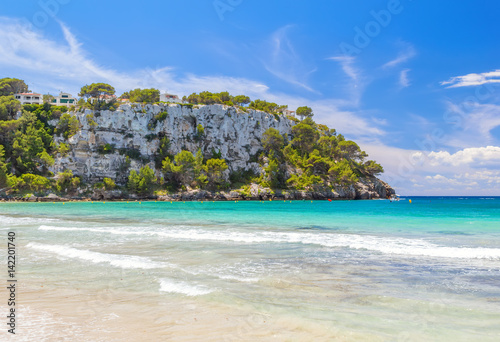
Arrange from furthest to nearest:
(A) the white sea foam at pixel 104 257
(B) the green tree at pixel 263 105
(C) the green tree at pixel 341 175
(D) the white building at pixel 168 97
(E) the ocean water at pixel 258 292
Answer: (B) the green tree at pixel 263 105 → (D) the white building at pixel 168 97 → (C) the green tree at pixel 341 175 → (A) the white sea foam at pixel 104 257 → (E) the ocean water at pixel 258 292

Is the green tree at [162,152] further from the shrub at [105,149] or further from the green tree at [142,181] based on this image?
the shrub at [105,149]

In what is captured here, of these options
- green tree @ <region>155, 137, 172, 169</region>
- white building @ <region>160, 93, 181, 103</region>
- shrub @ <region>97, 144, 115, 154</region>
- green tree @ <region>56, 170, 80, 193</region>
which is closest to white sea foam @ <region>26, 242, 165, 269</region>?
green tree @ <region>56, 170, 80, 193</region>

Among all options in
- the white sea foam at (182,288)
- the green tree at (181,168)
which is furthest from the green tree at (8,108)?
the white sea foam at (182,288)

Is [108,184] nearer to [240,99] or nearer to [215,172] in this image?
[215,172]

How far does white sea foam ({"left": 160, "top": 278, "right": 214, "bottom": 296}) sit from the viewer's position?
7027 mm

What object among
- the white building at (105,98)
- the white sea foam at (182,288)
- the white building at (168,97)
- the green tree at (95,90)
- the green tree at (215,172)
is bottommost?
the white sea foam at (182,288)

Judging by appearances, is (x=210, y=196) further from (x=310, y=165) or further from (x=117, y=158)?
(x=310, y=165)

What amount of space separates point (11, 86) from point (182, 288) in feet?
400

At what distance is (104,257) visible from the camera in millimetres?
10922

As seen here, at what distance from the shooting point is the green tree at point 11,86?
97.7 meters

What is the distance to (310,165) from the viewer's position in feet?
322

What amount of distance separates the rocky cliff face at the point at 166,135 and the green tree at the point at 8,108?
48.0ft

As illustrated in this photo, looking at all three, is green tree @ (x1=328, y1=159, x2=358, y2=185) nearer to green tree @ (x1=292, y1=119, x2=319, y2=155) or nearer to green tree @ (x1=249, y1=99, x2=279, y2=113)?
green tree @ (x1=292, y1=119, x2=319, y2=155)

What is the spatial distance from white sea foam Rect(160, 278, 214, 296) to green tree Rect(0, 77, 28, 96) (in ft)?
379
